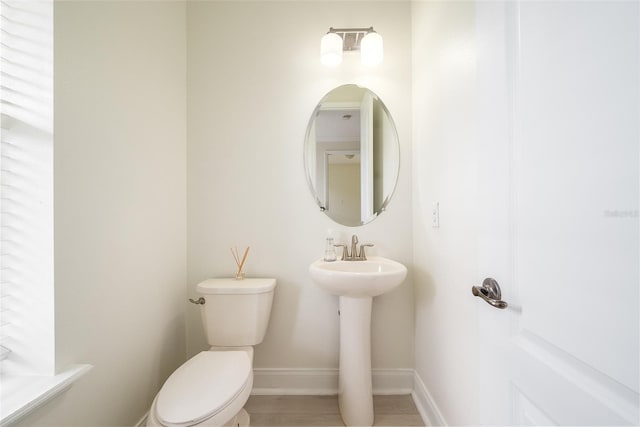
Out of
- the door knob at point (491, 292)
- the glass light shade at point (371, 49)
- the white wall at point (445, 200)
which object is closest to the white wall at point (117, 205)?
the glass light shade at point (371, 49)

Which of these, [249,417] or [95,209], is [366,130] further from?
[249,417]

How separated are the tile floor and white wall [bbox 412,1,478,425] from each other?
0.67 ft

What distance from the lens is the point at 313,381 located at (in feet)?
5.08

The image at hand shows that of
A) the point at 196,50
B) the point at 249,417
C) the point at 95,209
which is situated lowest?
the point at 249,417

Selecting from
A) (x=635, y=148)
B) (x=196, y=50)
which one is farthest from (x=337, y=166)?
(x=635, y=148)

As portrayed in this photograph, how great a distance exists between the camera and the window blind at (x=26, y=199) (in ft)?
2.73

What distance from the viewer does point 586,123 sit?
0.41 metres

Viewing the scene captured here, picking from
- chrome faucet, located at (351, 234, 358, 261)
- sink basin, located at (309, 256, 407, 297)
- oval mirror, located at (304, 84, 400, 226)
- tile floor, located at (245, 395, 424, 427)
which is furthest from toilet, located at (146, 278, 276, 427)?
oval mirror, located at (304, 84, 400, 226)

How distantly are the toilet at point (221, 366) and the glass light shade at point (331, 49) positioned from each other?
1320 mm

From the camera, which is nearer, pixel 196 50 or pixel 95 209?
pixel 95 209

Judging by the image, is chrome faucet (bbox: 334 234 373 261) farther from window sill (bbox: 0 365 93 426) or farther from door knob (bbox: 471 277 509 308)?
window sill (bbox: 0 365 93 426)

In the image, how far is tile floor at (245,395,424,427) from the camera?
1.31 meters

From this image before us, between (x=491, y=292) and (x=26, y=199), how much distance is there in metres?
1.42

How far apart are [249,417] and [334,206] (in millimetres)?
1228
